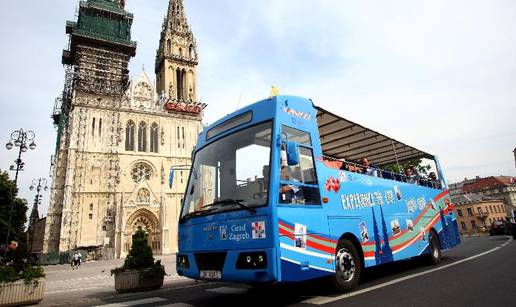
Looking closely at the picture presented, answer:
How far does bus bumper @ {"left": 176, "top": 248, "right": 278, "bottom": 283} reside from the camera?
13.5 ft

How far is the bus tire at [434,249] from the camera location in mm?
8578

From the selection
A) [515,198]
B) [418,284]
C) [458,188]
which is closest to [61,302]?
[418,284]

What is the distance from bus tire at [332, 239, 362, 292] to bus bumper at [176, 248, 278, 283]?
168cm

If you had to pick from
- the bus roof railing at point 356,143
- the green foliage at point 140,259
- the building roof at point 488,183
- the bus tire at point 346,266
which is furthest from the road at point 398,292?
the building roof at point 488,183

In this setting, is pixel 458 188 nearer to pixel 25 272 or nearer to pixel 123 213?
pixel 123 213

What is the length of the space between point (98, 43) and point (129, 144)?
50.6ft

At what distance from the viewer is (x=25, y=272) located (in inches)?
313

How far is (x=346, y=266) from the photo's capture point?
18.0ft

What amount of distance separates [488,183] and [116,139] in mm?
85014

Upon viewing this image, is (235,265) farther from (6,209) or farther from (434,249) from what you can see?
(6,209)

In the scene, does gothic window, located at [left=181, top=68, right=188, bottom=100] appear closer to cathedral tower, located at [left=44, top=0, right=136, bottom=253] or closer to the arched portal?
cathedral tower, located at [left=44, top=0, right=136, bottom=253]

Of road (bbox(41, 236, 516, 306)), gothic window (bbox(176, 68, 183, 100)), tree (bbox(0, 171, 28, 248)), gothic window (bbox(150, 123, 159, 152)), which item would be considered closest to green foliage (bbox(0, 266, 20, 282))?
road (bbox(41, 236, 516, 306))

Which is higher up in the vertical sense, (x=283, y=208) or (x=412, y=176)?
(x=412, y=176)

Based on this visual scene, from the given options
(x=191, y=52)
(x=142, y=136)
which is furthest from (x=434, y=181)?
(x=191, y=52)
